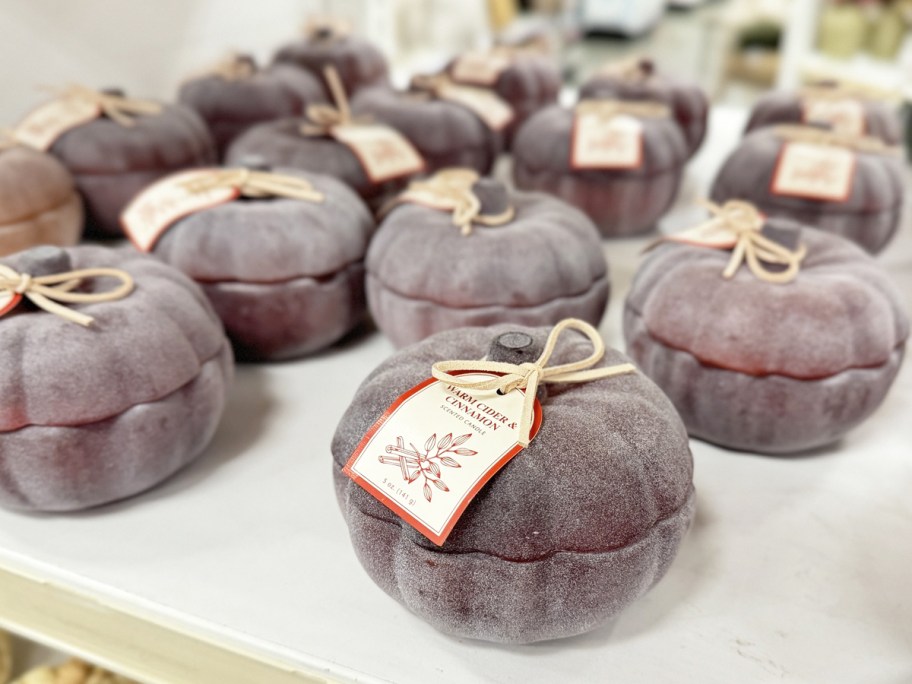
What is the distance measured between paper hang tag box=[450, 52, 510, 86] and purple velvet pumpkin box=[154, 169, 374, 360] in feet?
3.94

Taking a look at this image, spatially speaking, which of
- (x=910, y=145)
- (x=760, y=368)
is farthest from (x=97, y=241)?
(x=910, y=145)

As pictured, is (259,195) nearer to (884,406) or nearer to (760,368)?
(760,368)

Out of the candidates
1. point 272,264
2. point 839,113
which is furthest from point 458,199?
point 839,113

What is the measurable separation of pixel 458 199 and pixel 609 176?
2.02 ft

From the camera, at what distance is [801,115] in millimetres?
2244

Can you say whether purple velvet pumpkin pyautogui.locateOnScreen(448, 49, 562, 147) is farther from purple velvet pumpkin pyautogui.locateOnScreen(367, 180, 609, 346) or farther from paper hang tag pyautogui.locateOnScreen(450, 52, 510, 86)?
purple velvet pumpkin pyautogui.locateOnScreen(367, 180, 609, 346)

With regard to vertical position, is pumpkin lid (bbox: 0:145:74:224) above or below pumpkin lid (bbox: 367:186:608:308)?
above

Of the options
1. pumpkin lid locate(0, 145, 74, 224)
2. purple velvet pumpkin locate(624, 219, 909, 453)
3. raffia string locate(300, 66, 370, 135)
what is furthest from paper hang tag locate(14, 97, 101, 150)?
purple velvet pumpkin locate(624, 219, 909, 453)

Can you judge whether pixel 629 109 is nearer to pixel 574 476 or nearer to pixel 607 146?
pixel 607 146

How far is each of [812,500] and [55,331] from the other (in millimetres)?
1119

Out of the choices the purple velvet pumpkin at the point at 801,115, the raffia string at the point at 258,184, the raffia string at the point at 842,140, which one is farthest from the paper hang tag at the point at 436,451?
the purple velvet pumpkin at the point at 801,115

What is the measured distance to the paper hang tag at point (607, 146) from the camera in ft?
6.36

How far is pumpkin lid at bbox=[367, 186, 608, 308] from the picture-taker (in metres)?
1.40

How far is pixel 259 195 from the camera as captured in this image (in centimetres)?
155
